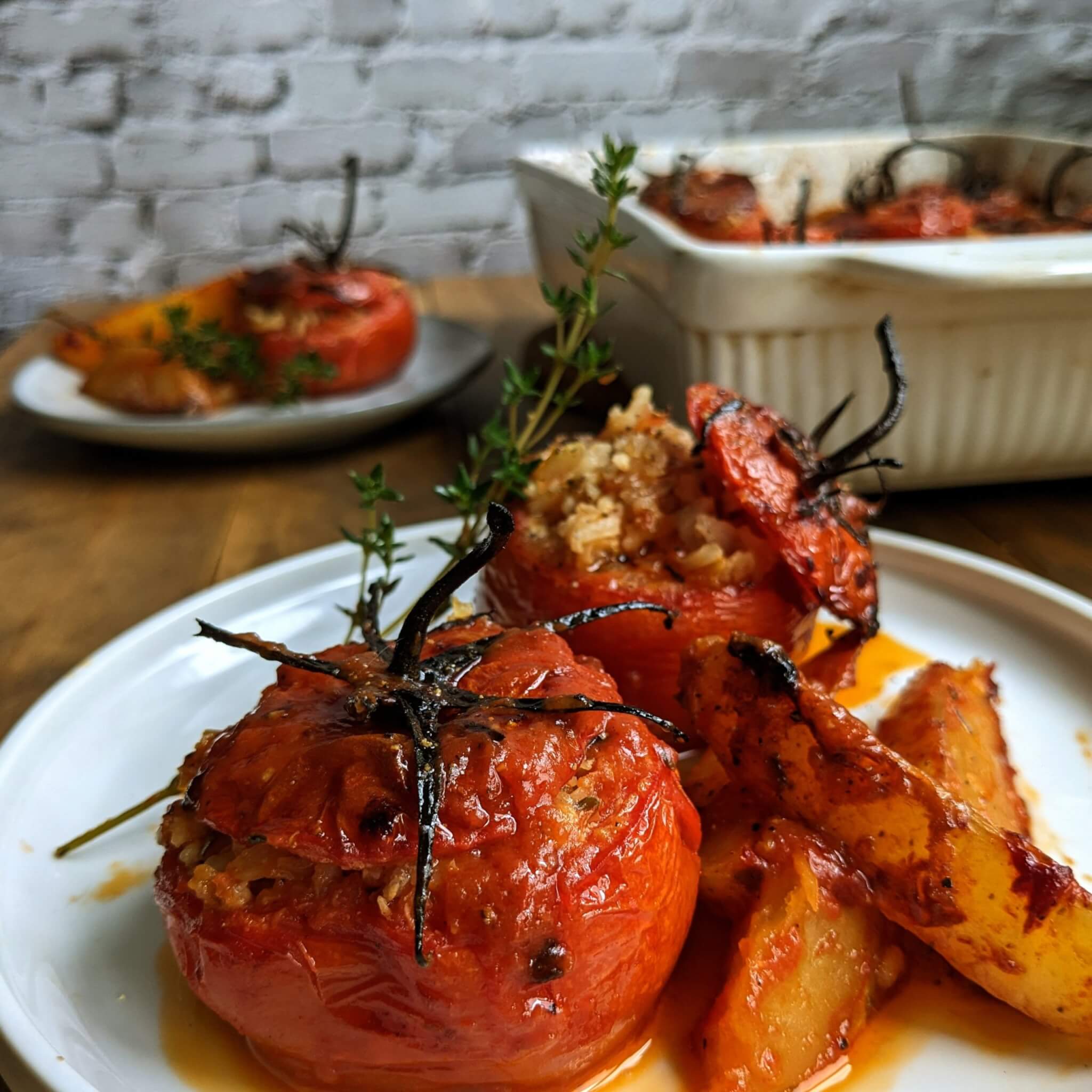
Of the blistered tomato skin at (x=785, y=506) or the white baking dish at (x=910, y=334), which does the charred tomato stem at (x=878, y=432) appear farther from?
the white baking dish at (x=910, y=334)

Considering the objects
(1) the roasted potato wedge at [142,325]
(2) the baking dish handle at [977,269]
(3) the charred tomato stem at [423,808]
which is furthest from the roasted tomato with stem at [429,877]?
(1) the roasted potato wedge at [142,325]

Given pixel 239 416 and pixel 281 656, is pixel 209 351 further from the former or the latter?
pixel 281 656

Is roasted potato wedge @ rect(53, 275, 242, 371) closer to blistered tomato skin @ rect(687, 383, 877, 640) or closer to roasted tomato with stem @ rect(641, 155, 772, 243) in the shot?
roasted tomato with stem @ rect(641, 155, 772, 243)

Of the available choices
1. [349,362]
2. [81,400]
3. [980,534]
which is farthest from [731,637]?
[81,400]

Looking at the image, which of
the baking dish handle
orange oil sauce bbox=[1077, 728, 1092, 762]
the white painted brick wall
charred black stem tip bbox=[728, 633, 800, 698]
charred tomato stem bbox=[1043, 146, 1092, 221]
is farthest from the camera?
the white painted brick wall

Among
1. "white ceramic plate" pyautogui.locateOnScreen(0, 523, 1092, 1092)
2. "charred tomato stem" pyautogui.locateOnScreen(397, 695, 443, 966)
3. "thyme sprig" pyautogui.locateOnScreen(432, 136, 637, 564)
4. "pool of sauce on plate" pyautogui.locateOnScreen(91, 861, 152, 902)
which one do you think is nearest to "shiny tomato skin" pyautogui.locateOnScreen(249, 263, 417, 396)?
"white ceramic plate" pyautogui.locateOnScreen(0, 523, 1092, 1092)
